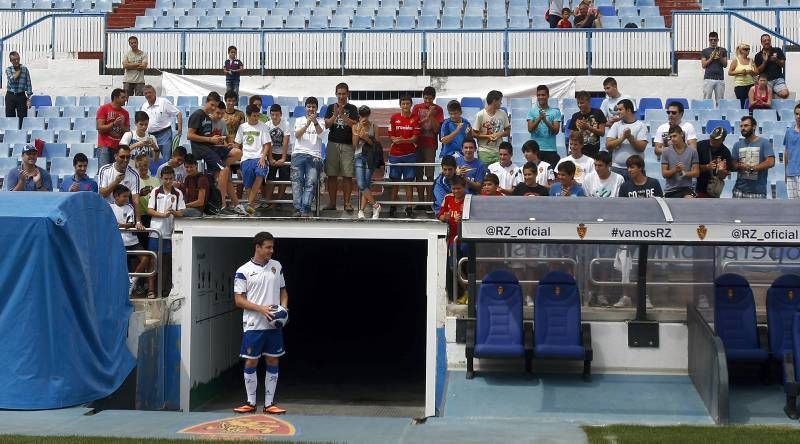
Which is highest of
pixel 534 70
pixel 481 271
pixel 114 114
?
pixel 534 70

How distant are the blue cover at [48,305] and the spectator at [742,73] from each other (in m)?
12.7

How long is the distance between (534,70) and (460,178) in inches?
399

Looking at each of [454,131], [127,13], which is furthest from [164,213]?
[127,13]

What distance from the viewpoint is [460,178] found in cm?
1455

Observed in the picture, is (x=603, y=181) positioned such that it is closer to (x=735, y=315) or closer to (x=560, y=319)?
(x=560, y=319)

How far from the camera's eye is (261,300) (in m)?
13.1

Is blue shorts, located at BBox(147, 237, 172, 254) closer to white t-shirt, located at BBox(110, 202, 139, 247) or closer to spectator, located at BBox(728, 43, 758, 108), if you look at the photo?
white t-shirt, located at BBox(110, 202, 139, 247)

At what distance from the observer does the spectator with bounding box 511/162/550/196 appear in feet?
48.3

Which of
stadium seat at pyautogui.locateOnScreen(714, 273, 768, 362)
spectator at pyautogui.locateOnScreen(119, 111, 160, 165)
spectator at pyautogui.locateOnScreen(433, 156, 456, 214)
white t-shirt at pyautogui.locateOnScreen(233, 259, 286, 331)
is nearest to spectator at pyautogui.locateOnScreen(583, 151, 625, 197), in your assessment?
spectator at pyautogui.locateOnScreen(433, 156, 456, 214)

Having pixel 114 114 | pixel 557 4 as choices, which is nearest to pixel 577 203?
pixel 114 114

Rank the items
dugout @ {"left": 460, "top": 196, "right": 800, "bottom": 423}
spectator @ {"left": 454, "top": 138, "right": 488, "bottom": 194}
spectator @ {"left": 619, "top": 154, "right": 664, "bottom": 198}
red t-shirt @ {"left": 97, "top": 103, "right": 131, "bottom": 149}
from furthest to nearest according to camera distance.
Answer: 1. red t-shirt @ {"left": 97, "top": 103, "right": 131, "bottom": 149}
2. spectator @ {"left": 454, "top": 138, "right": 488, "bottom": 194}
3. spectator @ {"left": 619, "top": 154, "right": 664, "bottom": 198}
4. dugout @ {"left": 460, "top": 196, "right": 800, "bottom": 423}

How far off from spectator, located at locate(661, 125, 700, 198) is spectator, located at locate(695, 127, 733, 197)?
0.73 ft

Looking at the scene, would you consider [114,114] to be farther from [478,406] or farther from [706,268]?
[706,268]

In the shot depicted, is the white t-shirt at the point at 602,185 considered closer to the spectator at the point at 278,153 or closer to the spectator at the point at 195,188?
the spectator at the point at 278,153
